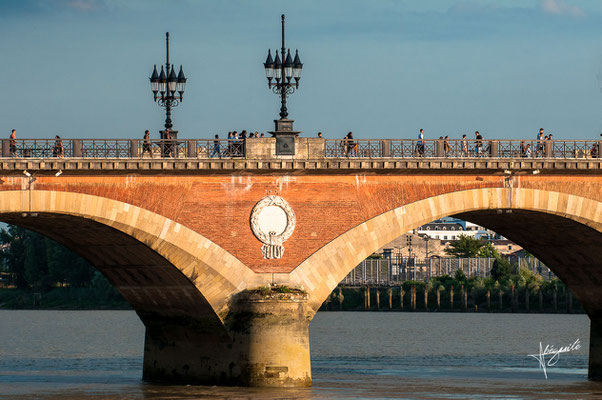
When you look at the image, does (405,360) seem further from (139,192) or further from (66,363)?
(139,192)

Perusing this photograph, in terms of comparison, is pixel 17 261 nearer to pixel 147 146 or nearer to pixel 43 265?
pixel 43 265

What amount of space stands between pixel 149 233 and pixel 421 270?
283 ft

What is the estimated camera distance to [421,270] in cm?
12425

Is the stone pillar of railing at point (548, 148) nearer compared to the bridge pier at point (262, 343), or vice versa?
the bridge pier at point (262, 343)

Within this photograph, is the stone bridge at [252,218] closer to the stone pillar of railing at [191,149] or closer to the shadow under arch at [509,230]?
the shadow under arch at [509,230]

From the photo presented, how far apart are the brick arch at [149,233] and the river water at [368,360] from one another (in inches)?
132

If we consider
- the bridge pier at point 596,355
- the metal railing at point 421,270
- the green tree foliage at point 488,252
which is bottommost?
the bridge pier at point 596,355

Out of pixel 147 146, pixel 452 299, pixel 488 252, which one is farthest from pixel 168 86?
pixel 488 252

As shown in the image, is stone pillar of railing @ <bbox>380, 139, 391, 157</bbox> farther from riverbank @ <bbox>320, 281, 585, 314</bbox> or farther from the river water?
riverbank @ <bbox>320, 281, 585, 314</bbox>

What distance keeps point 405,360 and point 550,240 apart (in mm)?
9821

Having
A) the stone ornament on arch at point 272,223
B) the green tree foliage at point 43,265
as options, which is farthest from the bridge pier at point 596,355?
the green tree foliage at point 43,265

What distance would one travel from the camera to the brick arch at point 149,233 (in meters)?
38.7

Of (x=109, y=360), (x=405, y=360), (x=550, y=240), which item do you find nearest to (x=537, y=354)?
(x=405, y=360)

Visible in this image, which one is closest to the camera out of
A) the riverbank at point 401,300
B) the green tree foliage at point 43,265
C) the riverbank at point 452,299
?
the riverbank at point 452,299
